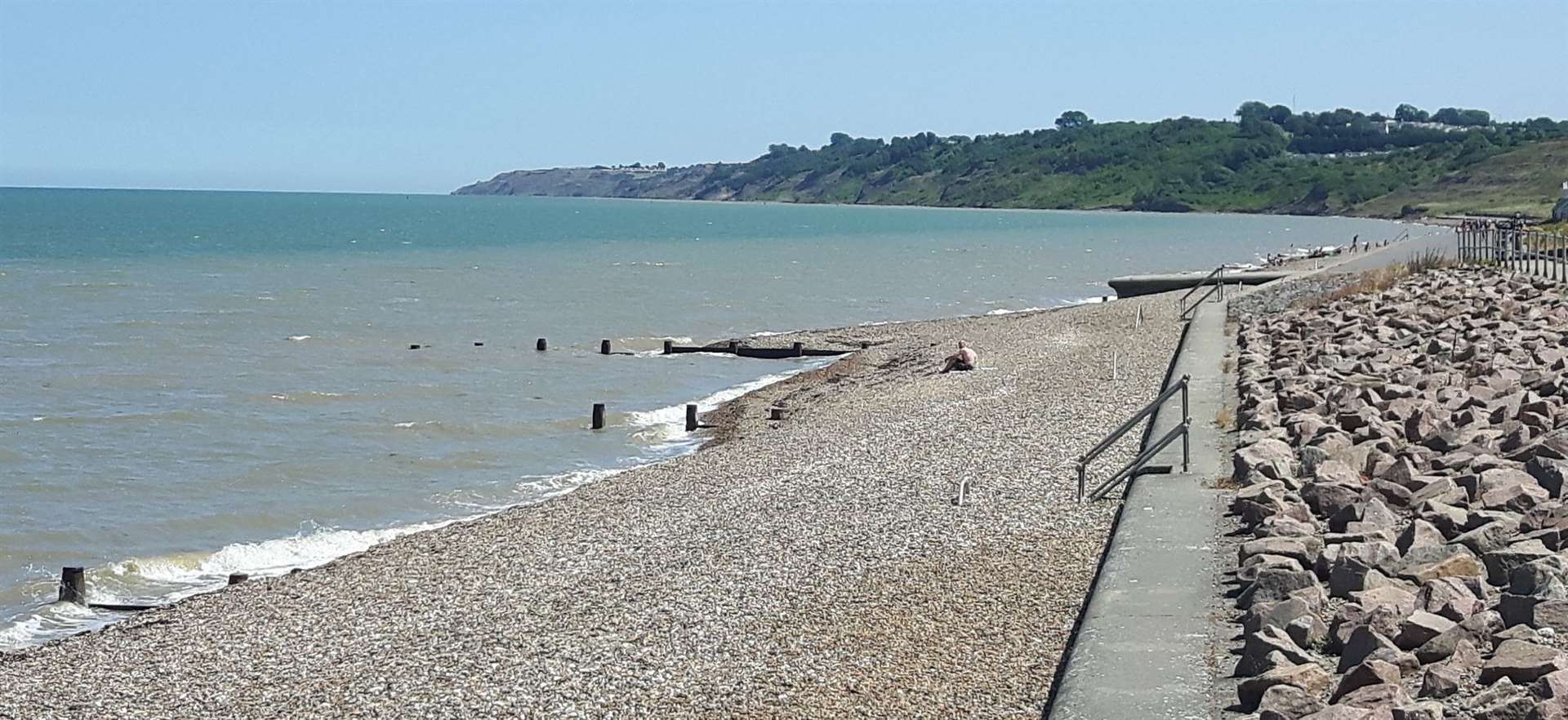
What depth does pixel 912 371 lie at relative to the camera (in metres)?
27.6

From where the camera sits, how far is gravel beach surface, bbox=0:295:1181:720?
327 inches

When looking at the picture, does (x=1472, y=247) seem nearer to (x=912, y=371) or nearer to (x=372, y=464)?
(x=912, y=371)

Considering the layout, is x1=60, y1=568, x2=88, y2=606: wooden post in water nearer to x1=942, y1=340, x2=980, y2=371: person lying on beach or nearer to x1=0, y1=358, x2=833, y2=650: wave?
x1=0, y1=358, x2=833, y2=650: wave

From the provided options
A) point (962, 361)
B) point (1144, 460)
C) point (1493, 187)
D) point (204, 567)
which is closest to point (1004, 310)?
point (962, 361)

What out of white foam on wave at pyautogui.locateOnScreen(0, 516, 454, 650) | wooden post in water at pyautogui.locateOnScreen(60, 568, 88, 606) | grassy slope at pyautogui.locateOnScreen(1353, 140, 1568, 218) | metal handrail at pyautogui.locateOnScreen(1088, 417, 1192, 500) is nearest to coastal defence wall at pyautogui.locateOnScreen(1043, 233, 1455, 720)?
metal handrail at pyautogui.locateOnScreen(1088, 417, 1192, 500)

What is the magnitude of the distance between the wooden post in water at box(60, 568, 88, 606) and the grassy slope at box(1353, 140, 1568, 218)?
123 m

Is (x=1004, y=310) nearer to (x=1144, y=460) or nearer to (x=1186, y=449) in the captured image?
(x=1144, y=460)

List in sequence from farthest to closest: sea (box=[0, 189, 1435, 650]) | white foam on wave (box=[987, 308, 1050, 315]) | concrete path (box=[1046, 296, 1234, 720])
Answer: white foam on wave (box=[987, 308, 1050, 315]), sea (box=[0, 189, 1435, 650]), concrete path (box=[1046, 296, 1234, 720])

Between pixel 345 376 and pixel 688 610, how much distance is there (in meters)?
22.2

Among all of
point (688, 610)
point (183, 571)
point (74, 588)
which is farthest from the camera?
point (183, 571)

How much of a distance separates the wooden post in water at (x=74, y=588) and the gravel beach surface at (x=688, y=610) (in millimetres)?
990

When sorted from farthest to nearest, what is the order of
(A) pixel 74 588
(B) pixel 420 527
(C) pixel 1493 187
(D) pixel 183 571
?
(C) pixel 1493 187 < (B) pixel 420 527 < (D) pixel 183 571 < (A) pixel 74 588

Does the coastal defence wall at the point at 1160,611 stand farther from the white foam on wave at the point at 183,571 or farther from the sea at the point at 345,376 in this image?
the sea at the point at 345,376

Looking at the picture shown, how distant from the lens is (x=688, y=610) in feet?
32.8
